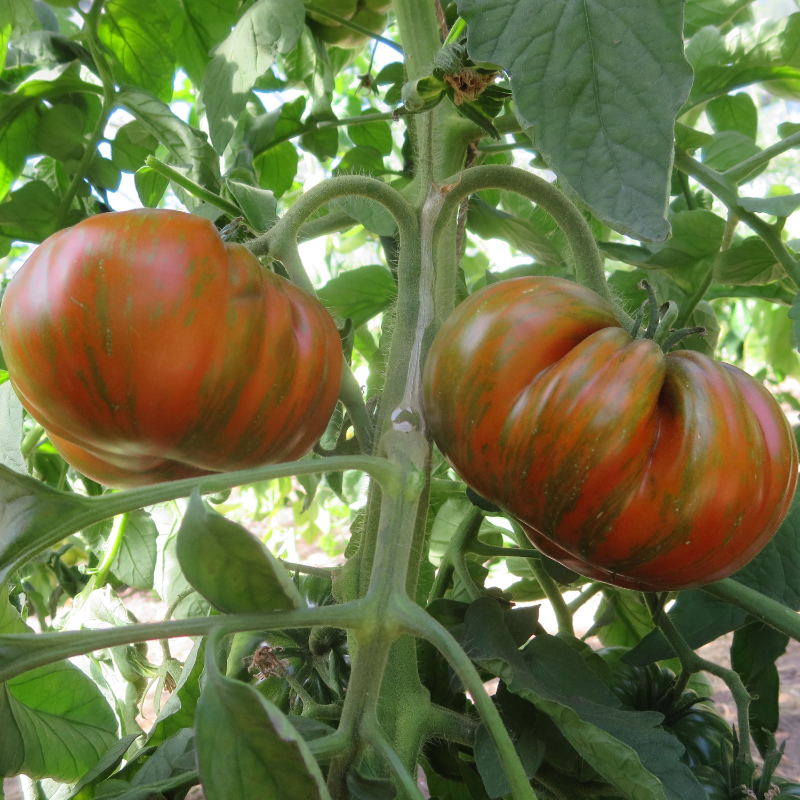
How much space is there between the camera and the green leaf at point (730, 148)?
2.62ft

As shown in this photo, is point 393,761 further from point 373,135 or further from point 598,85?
point 373,135

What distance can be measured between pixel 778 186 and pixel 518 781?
3.37ft

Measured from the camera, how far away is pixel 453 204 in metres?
0.48

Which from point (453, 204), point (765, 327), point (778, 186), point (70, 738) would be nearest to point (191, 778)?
point (70, 738)

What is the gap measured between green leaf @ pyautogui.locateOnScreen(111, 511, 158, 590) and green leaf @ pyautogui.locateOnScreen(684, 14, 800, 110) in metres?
0.76

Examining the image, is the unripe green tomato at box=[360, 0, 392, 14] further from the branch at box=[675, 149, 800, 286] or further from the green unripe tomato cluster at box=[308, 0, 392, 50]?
the branch at box=[675, 149, 800, 286]

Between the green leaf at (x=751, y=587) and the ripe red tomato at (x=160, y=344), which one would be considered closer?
the ripe red tomato at (x=160, y=344)

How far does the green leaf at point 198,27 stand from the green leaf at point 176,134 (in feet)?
0.47

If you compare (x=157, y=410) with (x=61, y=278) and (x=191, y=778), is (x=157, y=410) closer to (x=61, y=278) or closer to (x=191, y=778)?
(x=61, y=278)

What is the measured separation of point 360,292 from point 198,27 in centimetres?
32

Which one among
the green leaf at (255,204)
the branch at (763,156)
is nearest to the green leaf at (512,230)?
the branch at (763,156)

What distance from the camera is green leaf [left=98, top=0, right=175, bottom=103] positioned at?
2.52 feet

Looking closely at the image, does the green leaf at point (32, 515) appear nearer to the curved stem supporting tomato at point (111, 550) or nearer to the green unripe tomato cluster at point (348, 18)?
the curved stem supporting tomato at point (111, 550)

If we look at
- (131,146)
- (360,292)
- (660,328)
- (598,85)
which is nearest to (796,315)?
(660,328)
